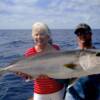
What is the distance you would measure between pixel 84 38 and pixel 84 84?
733mm

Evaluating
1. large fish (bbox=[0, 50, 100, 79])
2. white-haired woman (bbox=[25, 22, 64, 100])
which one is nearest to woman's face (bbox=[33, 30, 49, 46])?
white-haired woman (bbox=[25, 22, 64, 100])

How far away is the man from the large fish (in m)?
0.48

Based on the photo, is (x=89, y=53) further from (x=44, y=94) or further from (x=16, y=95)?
(x=16, y=95)

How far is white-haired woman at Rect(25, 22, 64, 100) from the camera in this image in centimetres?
507

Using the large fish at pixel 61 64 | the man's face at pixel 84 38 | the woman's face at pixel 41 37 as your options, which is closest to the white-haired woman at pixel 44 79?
the woman's face at pixel 41 37

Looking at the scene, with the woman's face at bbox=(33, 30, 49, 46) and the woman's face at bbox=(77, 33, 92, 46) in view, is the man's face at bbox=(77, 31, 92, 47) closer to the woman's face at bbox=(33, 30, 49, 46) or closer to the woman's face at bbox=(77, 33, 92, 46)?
the woman's face at bbox=(77, 33, 92, 46)

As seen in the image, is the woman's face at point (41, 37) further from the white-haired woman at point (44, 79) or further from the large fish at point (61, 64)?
the large fish at point (61, 64)

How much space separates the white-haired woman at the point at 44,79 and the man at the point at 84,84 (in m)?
0.21

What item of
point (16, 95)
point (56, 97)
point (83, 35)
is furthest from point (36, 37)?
point (16, 95)

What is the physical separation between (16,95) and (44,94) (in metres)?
3.90

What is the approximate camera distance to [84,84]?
16.8 ft

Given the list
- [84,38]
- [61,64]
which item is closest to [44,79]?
[61,64]

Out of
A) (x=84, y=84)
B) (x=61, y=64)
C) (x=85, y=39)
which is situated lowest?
(x=84, y=84)

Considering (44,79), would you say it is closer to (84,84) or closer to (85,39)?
(84,84)
